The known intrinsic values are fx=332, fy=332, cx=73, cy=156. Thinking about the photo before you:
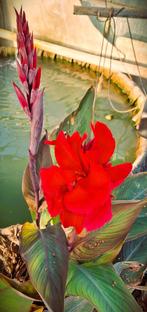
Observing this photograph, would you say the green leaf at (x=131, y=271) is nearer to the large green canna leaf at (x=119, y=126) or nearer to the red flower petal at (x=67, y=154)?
the red flower petal at (x=67, y=154)

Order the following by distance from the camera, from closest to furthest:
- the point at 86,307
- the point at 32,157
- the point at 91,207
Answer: the point at 91,207 → the point at 32,157 → the point at 86,307

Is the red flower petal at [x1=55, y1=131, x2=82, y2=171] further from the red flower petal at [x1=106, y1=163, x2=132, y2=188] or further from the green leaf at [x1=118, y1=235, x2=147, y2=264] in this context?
the green leaf at [x1=118, y1=235, x2=147, y2=264]

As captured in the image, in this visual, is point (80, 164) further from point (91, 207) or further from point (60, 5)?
point (60, 5)

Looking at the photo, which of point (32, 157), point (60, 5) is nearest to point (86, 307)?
point (32, 157)

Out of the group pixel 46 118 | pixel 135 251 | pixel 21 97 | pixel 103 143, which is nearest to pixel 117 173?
pixel 103 143

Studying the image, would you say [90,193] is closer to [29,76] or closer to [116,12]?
[29,76]

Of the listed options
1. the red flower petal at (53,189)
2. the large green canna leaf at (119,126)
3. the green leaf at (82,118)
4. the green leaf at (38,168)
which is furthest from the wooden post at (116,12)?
the red flower petal at (53,189)
